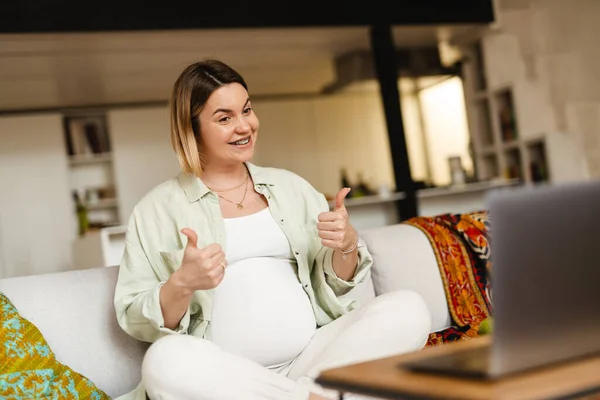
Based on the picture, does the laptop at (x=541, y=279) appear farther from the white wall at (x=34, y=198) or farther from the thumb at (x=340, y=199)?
the white wall at (x=34, y=198)

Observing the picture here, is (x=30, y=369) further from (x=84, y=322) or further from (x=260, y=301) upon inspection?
(x=260, y=301)

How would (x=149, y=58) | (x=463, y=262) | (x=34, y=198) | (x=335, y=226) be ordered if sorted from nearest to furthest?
1. (x=335, y=226)
2. (x=463, y=262)
3. (x=149, y=58)
4. (x=34, y=198)

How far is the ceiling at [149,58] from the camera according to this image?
16.9 feet

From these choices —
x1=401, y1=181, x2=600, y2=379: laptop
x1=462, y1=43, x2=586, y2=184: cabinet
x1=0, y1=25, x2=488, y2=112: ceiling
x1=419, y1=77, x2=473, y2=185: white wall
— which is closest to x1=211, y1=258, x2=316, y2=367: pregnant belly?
x1=401, y1=181, x2=600, y2=379: laptop

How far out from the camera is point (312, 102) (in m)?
8.09

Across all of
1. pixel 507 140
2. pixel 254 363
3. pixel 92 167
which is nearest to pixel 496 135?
pixel 507 140

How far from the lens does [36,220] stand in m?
6.75

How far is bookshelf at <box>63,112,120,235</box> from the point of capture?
7.08 m

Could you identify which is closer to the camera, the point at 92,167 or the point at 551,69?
the point at 551,69

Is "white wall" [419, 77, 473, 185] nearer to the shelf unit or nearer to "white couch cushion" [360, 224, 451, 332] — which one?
the shelf unit

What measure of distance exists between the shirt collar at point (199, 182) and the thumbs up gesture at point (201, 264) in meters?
0.44

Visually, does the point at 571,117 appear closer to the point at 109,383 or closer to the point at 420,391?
the point at 109,383

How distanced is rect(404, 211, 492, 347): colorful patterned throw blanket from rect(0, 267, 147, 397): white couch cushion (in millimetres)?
1099

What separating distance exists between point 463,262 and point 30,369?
154 cm
